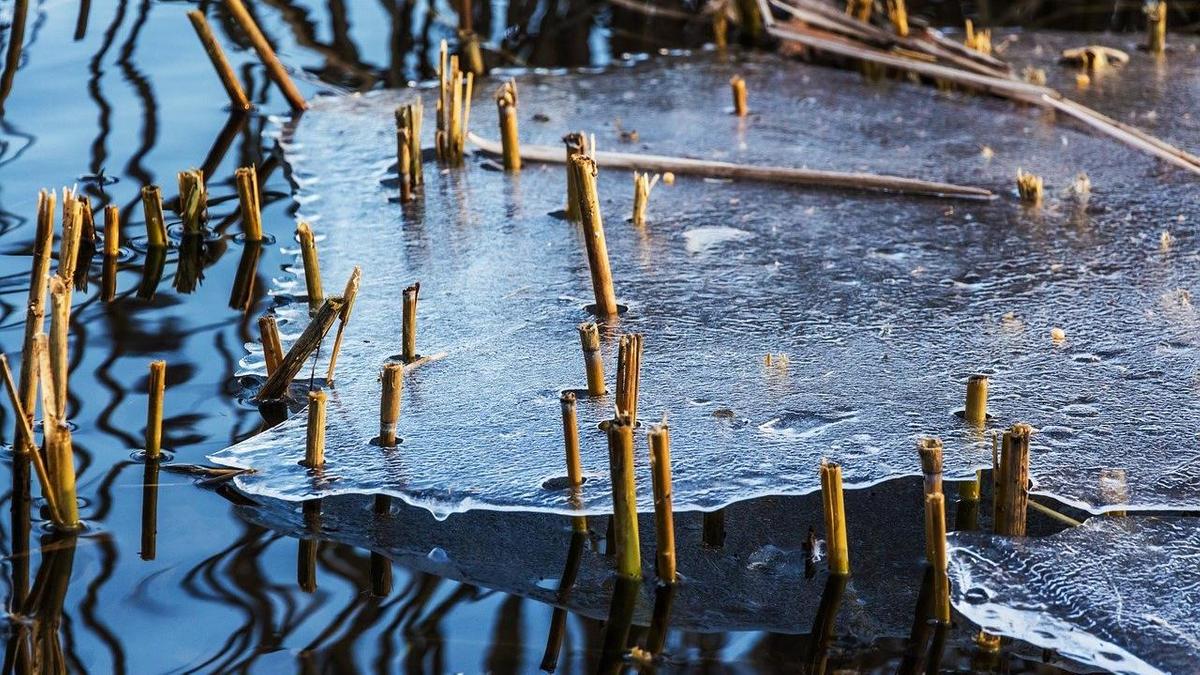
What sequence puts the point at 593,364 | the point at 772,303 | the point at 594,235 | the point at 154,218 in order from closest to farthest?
the point at 593,364
the point at 594,235
the point at 772,303
the point at 154,218

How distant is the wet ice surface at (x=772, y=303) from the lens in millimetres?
2619

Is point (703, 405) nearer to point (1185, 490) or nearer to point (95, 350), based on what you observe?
point (1185, 490)

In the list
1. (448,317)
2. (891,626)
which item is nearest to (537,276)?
(448,317)

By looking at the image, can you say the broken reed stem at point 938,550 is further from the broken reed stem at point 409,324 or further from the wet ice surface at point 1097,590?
the broken reed stem at point 409,324

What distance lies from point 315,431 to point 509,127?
1.93 meters

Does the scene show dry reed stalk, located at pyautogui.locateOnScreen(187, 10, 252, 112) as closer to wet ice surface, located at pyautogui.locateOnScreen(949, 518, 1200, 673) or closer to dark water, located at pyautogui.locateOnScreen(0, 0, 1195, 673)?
dark water, located at pyautogui.locateOnScreen(0, 0, 1195, 673)

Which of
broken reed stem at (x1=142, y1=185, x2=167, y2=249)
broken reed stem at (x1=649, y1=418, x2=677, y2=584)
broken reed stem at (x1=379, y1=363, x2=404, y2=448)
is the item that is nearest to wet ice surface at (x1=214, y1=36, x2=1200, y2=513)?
broken reed stem at (x1=379, y1=363, x2=404, y2=448)

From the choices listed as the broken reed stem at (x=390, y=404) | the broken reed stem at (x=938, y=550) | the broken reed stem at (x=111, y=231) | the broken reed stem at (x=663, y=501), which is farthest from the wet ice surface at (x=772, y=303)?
A: the broken reed stem at (x=111, y=231)

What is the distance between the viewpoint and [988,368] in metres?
2.98

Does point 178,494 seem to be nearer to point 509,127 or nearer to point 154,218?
point 154,218

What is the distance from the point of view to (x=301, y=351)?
2.84 metres

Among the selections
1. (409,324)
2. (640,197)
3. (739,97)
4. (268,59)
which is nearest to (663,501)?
(409,324)

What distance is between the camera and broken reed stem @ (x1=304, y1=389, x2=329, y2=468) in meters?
2.55

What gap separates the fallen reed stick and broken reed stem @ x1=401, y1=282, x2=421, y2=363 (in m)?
1.30
